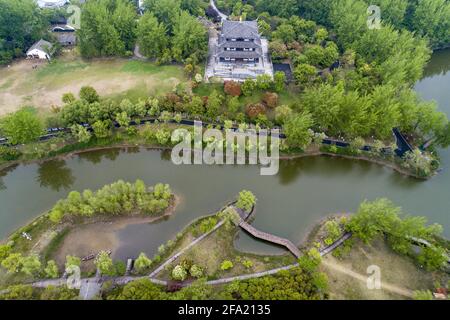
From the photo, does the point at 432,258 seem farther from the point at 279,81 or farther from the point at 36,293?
the point at 36,293

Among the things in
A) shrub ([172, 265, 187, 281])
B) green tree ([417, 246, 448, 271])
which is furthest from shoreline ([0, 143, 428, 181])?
shrub ([172, 265, 187, 281])

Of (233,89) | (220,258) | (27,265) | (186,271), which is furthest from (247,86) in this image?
(27,265)

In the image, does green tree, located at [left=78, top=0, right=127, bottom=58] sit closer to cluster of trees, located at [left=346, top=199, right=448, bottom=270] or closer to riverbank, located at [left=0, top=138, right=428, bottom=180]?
riverbank, located at [left=0, top=138, right=428, bottom=180]

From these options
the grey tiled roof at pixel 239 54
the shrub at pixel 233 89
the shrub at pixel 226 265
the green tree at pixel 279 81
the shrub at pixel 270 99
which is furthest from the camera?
the grey tiled roof at pixel 239 54

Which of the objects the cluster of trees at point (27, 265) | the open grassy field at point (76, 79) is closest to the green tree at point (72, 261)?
the cluster of trees at point (27, 265)

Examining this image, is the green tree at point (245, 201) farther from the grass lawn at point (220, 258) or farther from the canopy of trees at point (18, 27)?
the canopy of trees at point (18, 27)
